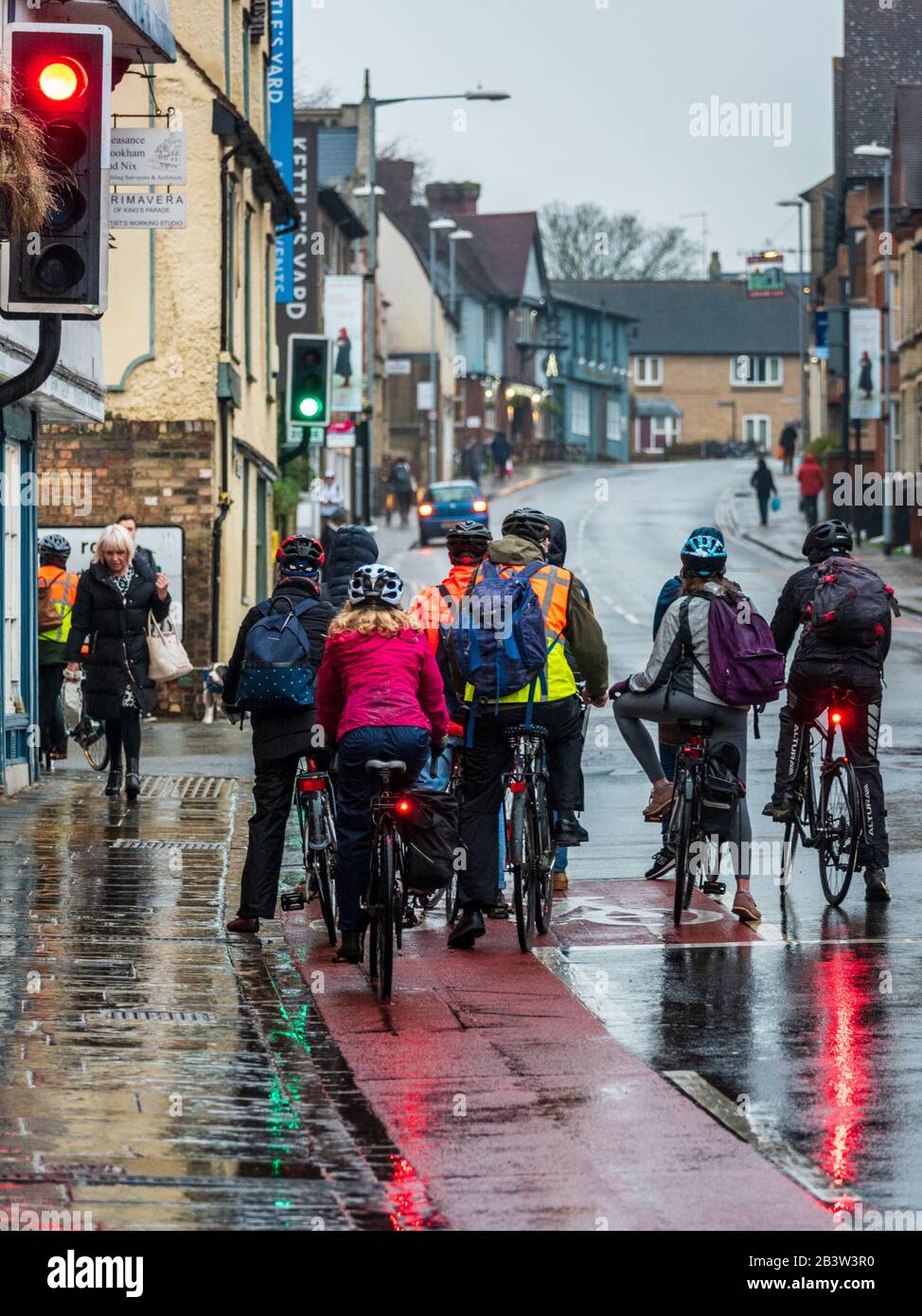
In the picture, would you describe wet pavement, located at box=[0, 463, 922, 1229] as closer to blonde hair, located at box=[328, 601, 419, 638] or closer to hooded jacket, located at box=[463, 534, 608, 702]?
hooded jacket, located at box=[463, 534, 608, 702]

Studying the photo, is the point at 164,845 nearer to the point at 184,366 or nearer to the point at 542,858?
the point at 542,858

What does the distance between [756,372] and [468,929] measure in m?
118

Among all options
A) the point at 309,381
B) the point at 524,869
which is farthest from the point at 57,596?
the point at 524,869

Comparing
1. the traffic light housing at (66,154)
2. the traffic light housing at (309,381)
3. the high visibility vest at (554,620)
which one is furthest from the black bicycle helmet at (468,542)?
the traffic light housing at (309,381)

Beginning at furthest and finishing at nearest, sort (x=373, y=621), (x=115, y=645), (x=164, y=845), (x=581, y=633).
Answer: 1. (x=115, y=645)
2. (x=164, y=845)
3. (x=581, y=633)
4. (x=373, y=621)

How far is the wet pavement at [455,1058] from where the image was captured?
19.8 ft

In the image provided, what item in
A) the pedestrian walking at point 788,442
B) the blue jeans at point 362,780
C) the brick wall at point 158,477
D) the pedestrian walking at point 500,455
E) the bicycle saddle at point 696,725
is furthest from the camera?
the pedestrian walking at point 500,455

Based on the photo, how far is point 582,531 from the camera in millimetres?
55812

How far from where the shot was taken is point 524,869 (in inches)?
400

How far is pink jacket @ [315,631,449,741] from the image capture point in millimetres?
9266

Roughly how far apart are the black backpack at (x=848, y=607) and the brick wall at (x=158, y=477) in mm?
15023

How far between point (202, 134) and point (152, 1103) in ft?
68.2

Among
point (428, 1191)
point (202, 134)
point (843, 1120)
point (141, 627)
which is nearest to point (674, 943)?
point (843, 1120)

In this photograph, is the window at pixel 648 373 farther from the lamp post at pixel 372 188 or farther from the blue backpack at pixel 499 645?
the blue backpack at pixel 499 645
